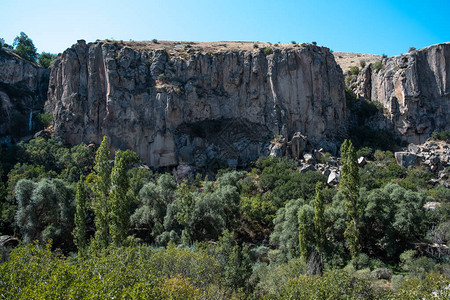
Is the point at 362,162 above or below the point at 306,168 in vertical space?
above

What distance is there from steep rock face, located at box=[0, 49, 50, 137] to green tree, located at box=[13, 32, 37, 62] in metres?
3.71

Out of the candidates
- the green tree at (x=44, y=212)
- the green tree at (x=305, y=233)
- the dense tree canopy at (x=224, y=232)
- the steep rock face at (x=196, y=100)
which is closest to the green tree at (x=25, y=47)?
the steep rock face at (x=196, y=100)

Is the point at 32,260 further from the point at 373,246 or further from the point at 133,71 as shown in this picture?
the point at 133,71

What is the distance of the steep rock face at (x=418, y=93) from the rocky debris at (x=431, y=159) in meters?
3.70

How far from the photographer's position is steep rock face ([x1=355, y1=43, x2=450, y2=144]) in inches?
2056

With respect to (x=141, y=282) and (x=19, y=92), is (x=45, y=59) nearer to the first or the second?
(x=19, y=92)

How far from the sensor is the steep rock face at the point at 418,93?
52.2m

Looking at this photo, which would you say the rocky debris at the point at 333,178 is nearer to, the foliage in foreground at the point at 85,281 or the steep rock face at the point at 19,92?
the foliage in foreground at the point at 85,281

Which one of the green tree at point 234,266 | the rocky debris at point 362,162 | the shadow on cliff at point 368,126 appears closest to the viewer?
the green tree at point 234,266

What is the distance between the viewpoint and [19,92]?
57.7 metres

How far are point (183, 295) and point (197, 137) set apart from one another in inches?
1413

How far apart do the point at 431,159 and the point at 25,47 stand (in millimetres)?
66786

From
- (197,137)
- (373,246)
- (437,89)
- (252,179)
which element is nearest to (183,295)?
(373,246)

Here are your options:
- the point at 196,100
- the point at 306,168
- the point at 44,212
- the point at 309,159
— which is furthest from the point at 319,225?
the point at 196,100
